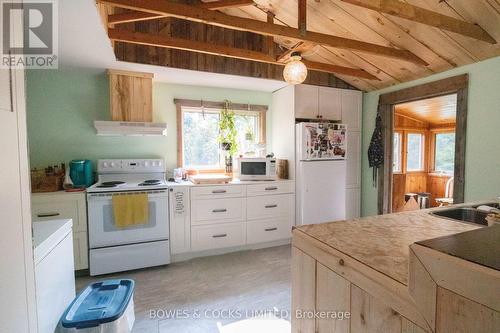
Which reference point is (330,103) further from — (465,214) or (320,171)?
(465,214)

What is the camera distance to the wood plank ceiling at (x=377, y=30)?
1918 mm

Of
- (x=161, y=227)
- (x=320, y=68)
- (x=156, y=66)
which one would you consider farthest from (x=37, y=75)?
(x=320, y=68)

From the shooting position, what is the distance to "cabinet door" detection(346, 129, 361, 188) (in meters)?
3.74

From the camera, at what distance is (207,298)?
Answer: 210cm

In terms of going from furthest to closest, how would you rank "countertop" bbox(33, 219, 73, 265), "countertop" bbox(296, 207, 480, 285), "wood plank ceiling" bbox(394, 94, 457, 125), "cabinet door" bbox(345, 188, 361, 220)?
"wood plank ceiling" bbox(394, 94, 457, 125) → "cabinet door" bbox(345, 188, 361, 220) → "countertop" bbox(33, 219, 73, 265) → "countertop" bbox(296, 207, 480, 285)

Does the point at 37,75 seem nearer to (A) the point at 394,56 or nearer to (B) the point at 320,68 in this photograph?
(B) the point at 320,68

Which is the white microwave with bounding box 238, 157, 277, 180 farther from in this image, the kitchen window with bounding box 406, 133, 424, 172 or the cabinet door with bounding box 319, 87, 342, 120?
the kitchen window with bounding box 406, 133, 424, 172

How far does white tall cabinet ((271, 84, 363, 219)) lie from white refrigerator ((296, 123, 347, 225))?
0.21 m

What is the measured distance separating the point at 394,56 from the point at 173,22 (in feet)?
8.38

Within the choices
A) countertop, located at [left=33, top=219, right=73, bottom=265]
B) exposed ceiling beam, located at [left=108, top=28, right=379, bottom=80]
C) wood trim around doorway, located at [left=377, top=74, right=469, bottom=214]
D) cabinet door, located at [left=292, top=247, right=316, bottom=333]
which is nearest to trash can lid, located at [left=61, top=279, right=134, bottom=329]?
countertop, located at [left=33, top=219, right=73, bottom=265]

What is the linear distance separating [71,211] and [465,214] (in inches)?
133

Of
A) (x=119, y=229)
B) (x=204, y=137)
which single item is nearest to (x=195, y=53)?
(x=204, y=137)

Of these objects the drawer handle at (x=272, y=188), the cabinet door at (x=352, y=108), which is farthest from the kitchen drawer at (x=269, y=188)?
the cabinet door at (x=352, y=108)

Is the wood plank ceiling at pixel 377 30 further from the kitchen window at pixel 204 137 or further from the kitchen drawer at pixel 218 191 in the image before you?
the kitchen drawer at pixel 218 191
